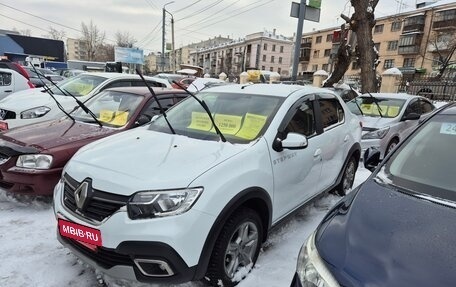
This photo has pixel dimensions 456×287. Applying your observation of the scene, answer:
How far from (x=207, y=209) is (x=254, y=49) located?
278 ft

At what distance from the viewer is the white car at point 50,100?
5910mm

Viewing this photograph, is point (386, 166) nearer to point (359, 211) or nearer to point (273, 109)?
point (359, 211)

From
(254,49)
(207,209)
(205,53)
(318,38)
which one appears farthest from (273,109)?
(205,53)

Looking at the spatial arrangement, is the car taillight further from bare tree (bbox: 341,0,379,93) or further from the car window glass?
bare tree (bbox: 341,0,379,93)

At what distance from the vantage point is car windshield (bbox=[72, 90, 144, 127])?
4676 mm

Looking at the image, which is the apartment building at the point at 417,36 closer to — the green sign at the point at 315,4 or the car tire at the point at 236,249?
the green sign at the point at 315,4

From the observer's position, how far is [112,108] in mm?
4914

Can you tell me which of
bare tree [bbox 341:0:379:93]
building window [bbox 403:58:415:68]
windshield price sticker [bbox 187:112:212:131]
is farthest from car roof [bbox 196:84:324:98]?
building window [bbox 403:58:415:68]

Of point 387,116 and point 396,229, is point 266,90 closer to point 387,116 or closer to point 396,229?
point 396,229

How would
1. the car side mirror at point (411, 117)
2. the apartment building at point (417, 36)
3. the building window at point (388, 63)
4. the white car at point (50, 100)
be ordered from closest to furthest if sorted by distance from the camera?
1. the white car at point (50, 100)
2. the car side mirror at point (411, 117)
3. the apartment building at point (417, 36)
4. the building window at point (388, 63)

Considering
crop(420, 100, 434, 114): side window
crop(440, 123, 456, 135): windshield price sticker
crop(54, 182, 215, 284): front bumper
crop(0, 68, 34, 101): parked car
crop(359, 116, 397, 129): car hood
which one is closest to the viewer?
crop(54, 182, 215, 284): front bumper

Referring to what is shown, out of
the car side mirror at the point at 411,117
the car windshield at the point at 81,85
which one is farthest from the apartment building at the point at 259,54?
the car windshield at the point at 81,85

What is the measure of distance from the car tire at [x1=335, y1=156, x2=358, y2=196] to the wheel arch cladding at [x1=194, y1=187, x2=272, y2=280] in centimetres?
210

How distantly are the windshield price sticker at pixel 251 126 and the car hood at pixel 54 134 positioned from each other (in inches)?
Result: 80.0
